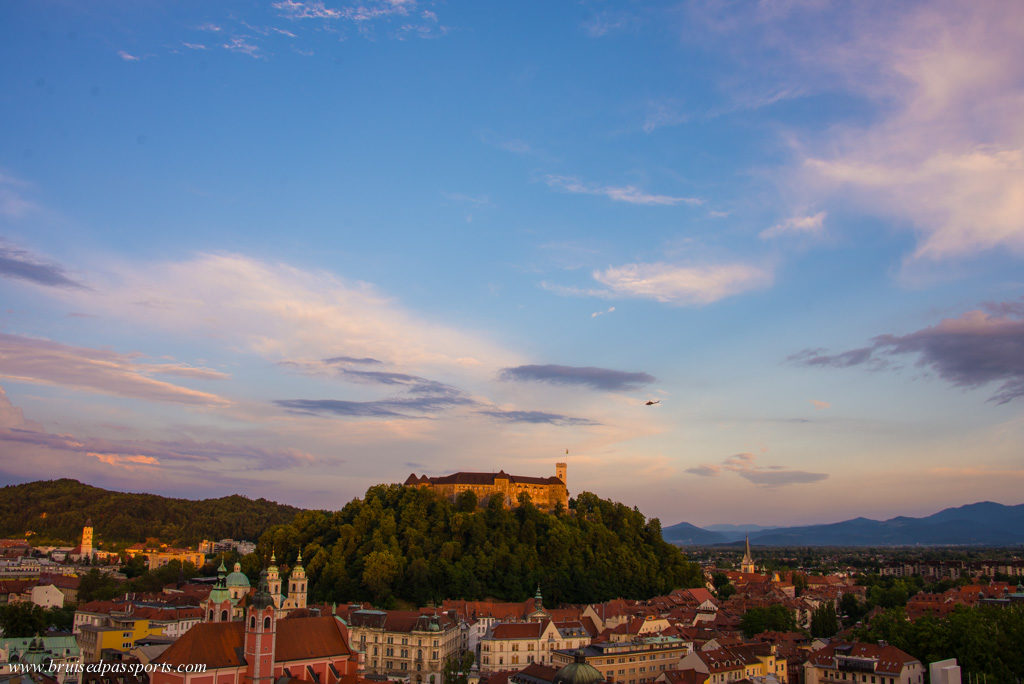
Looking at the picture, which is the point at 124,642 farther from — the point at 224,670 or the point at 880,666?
the point at 880,666

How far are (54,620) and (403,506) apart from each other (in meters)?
39.7

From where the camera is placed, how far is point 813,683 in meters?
61.6

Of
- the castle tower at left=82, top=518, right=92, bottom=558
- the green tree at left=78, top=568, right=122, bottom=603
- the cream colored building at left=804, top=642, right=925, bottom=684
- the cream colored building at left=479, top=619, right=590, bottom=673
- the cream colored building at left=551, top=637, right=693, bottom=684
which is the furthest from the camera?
the castle tower at left=82, top=518, right=92, bottom=558

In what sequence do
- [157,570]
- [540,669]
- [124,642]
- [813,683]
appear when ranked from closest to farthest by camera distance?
[540,669] → [813,683] → [124,642] → [157,570]

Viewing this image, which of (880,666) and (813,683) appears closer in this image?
(880,666)

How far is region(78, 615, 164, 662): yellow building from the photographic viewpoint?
7169 cm

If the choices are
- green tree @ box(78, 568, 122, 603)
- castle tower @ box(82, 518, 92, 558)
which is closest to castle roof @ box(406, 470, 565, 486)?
green tree @ box(78, 568, 122, 603)

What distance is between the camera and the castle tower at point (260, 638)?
4566cm

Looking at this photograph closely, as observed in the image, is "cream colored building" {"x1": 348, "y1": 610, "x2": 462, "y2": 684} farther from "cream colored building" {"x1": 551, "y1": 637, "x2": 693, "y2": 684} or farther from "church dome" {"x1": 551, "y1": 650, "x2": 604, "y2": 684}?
"church dome" {"x1": 551, "y1": 650, "x2": 604, "y2": 684}

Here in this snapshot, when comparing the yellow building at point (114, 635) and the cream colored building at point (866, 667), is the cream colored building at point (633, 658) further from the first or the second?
the yellow building at point (114, 635)

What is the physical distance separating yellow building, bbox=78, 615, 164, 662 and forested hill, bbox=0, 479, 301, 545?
107245 millimetres

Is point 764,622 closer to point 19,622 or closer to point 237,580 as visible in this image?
point 237,580

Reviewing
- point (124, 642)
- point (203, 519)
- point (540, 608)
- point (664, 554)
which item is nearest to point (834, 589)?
point (664, 554)

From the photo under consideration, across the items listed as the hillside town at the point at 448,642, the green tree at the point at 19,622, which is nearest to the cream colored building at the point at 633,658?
the hillside town at the point at 448,642
